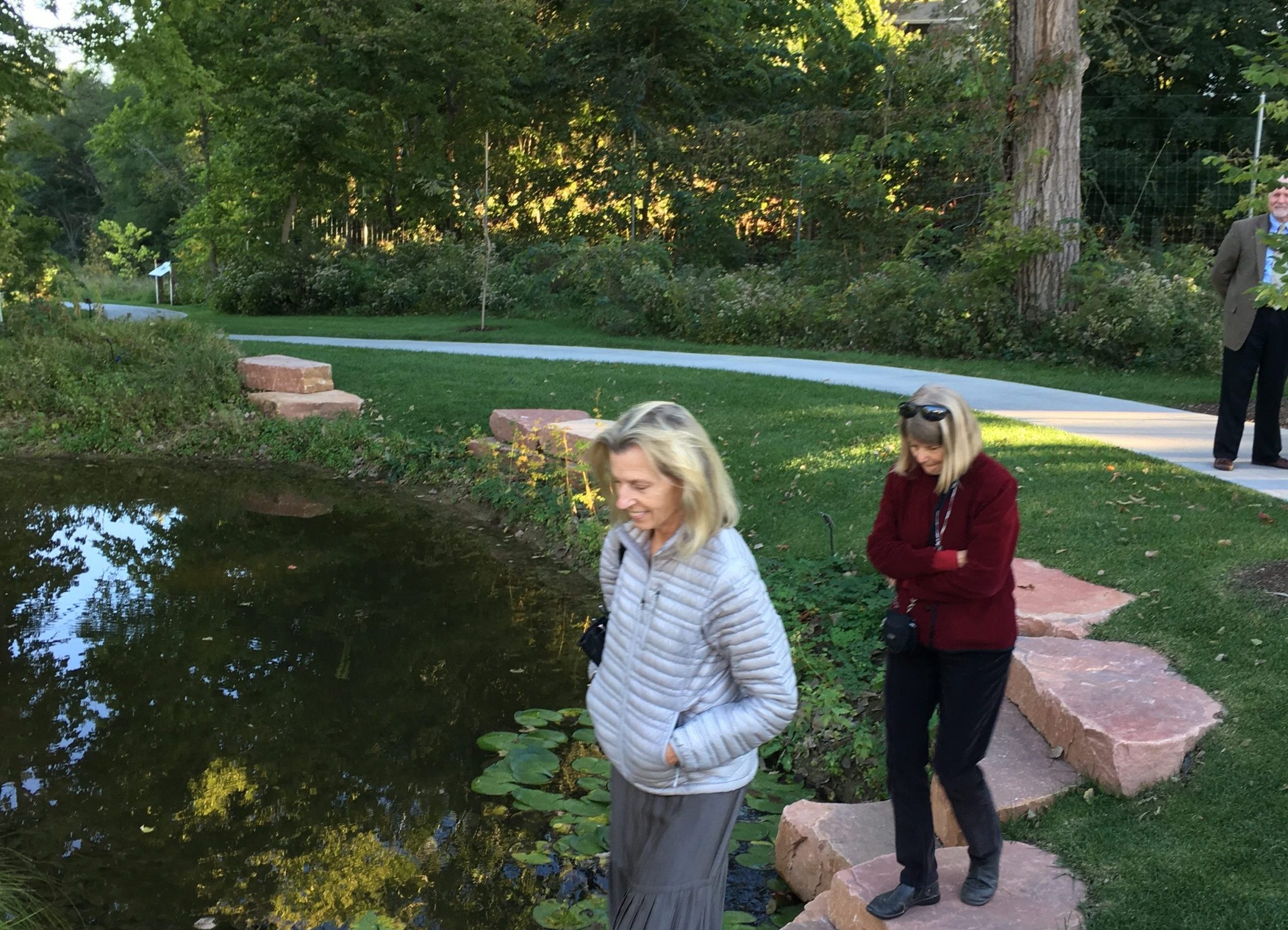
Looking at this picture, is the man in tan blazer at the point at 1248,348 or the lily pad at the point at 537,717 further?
the man in tan blazer at the point at 1248,348

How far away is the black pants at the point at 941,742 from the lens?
2.95 m

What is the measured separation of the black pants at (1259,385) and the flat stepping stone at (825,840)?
4.56m

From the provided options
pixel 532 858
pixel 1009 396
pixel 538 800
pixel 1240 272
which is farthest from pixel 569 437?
pixel 1240 272

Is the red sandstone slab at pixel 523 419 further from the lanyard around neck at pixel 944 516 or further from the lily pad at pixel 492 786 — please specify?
the lanyard around neck at pixel 944 516

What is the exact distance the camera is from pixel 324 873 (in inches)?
160

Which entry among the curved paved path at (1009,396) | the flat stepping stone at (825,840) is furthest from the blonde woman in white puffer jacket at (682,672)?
the curved paved path at (1009,396)

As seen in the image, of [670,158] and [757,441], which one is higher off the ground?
[670,158]

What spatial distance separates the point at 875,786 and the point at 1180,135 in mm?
20691

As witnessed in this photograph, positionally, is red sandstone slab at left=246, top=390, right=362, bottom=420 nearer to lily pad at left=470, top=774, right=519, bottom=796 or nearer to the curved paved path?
the curved paved path

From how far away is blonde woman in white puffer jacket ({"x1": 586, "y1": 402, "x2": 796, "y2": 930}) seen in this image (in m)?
2.43

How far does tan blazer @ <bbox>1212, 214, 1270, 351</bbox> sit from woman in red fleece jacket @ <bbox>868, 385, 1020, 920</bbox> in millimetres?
4914

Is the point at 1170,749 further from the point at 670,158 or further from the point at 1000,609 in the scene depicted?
the point at 670,158

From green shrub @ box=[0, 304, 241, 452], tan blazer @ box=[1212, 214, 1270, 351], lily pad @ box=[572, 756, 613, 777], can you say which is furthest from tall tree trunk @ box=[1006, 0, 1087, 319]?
lily pad @ box=[572, 756, 613, 777]

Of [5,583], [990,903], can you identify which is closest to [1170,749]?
[990,903]
